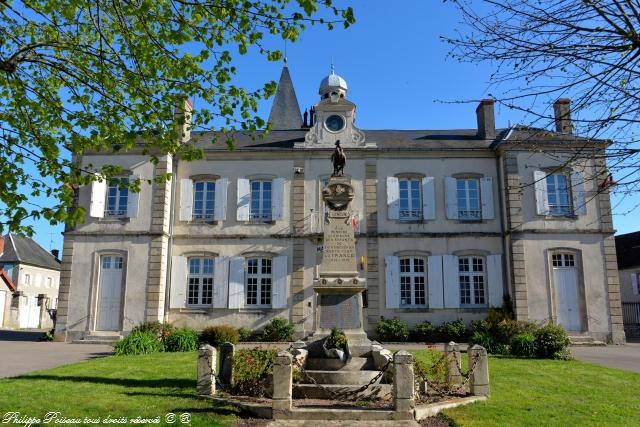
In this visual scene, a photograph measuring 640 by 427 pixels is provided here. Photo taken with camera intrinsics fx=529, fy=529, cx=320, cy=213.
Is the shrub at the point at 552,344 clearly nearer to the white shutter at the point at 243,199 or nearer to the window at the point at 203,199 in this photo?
the white shutter at the point at 243,199

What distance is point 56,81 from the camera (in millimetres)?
8922

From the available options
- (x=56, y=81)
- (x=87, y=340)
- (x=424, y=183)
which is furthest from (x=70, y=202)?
(x=424, y=183)

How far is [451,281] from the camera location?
63.2 ft

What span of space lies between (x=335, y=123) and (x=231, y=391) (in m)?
13.9

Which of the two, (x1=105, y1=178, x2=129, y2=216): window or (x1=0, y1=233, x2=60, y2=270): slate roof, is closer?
(x1=105, y1=178, x2=129, y2=216): window

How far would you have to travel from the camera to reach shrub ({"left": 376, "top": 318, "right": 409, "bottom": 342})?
1841 cm

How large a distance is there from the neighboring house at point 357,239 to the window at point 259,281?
5 centimetres

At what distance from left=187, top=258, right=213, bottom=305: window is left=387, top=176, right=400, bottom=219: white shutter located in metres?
7.00

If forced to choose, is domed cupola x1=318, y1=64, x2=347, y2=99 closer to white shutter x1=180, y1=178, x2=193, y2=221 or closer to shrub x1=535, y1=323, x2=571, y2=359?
white shutter x1=180, y1=178, x2=193, y2=221

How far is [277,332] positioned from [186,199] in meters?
6.14

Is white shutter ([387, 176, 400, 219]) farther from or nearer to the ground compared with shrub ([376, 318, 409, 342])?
farther from the ground

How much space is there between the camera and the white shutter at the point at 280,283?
19234mm

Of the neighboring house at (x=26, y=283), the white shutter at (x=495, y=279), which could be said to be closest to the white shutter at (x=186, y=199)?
the white shutter at (x=495, y=279)

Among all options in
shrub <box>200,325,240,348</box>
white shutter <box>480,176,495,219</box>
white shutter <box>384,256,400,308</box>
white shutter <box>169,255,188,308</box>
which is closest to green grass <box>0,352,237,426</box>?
shrub <box>200,325,240,348</box>
